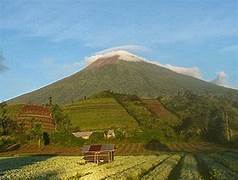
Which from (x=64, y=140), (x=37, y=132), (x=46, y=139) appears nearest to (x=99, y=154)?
(x=64, y=140)

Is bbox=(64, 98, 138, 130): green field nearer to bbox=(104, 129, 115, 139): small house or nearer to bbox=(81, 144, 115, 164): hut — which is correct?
bbox=(104, 129, 115, 139): small house

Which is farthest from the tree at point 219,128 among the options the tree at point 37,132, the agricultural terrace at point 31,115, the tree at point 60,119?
the tree at point 37,132

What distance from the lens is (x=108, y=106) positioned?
560 feet

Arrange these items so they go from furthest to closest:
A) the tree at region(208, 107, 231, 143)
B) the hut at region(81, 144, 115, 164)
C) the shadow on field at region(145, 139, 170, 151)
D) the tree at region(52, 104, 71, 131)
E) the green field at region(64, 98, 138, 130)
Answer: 1. the green field at region(64, 98, 138, 130)
2. the tree at region(52, 104, 71, 131)
3. the tree at region(208, 107, 231, 143)
4. the shadow on field at region(145, 139, 170, 151)
5. the hut at region(81, 144, 115, 164)

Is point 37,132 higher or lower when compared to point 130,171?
higher

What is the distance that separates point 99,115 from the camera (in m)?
160

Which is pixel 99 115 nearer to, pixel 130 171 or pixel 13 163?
pixel 13 163

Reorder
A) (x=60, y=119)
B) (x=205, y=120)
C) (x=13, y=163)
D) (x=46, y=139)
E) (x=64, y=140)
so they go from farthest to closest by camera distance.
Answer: (x=60, y=119) < (x=205, y=120) < (x=46, y=139) < (x=64, y=140) < (x=13, y=163)

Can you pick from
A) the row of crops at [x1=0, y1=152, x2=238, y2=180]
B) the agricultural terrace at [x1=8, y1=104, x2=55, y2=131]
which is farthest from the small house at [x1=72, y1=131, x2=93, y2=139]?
the row of crops at [x1=0, y1=152, x2=238, y2=180]

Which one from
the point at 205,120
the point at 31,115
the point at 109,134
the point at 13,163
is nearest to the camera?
the point at 13,163

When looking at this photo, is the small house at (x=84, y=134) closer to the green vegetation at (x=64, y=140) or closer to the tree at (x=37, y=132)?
the green vegetation at (x=64, y=140)

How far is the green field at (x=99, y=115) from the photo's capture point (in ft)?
490

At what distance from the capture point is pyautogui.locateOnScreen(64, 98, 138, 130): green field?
490 feet

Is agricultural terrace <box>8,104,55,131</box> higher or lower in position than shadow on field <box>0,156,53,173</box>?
higher
